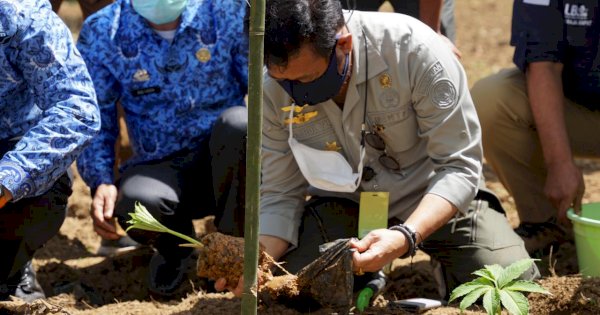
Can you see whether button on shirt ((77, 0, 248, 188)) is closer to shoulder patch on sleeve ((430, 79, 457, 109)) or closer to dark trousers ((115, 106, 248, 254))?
dark trousers ((115, 106, 248, 254))

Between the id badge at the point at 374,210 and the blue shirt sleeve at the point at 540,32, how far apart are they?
38.5 inches

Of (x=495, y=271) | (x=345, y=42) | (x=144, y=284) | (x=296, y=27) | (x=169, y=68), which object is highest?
(x=296, y=27)

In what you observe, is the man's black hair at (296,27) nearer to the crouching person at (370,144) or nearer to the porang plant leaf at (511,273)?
the crouching person at (370,144)

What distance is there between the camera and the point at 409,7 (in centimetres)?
416

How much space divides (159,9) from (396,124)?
39.8 inches

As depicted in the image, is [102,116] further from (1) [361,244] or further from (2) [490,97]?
(2) [490,97]

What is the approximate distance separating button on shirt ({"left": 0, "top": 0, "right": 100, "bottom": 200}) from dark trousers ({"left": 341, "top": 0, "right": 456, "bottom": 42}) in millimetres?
1235

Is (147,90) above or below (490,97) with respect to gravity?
above

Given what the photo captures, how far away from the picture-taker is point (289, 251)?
11.1 feet

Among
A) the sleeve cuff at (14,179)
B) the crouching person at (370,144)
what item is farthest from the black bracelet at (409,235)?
the sleeve cuff at (14,179)

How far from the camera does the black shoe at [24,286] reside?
3.47 meters

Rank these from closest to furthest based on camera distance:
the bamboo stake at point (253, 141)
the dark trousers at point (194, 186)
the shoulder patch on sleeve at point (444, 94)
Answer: the bamboo stake at point (253, 141)
the shoulder patch on sleeve at point (444, 94)
the dark trousers at point (194, 186)

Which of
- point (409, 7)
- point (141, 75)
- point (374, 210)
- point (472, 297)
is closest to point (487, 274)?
point (472, 297)

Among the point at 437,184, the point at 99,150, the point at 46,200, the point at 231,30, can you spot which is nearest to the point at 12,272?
the point at 46,200
